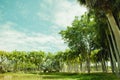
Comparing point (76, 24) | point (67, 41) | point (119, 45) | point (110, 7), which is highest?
point (76, 24)

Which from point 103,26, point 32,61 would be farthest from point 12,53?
point 103,26

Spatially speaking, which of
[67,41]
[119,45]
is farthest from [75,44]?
[119,45]

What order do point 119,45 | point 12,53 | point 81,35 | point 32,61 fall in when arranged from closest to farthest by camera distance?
point 119,45, point 81,35, point 12,53, point 32,61

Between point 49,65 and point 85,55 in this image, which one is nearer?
point 85,55

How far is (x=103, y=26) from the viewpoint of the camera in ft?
93.6

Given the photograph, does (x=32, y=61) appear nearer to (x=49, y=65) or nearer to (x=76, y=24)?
(x=49, y=65)

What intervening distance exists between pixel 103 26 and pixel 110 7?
1217cm

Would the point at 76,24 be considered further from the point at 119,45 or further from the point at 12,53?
the point at 12,53

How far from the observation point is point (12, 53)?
3652 inches

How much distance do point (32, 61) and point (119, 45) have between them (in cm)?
8490

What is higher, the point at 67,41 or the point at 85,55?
the point at 67,41

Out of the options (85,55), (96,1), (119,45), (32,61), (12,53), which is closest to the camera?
(96,1)

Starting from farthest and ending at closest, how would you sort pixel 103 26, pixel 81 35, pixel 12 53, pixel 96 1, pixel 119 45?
pixel 12 53, pixel 81 35, pixel 103 26, pixel 119 45, pixel 96 1

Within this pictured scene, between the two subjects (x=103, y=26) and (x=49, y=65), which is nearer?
(x=103, y=26)
